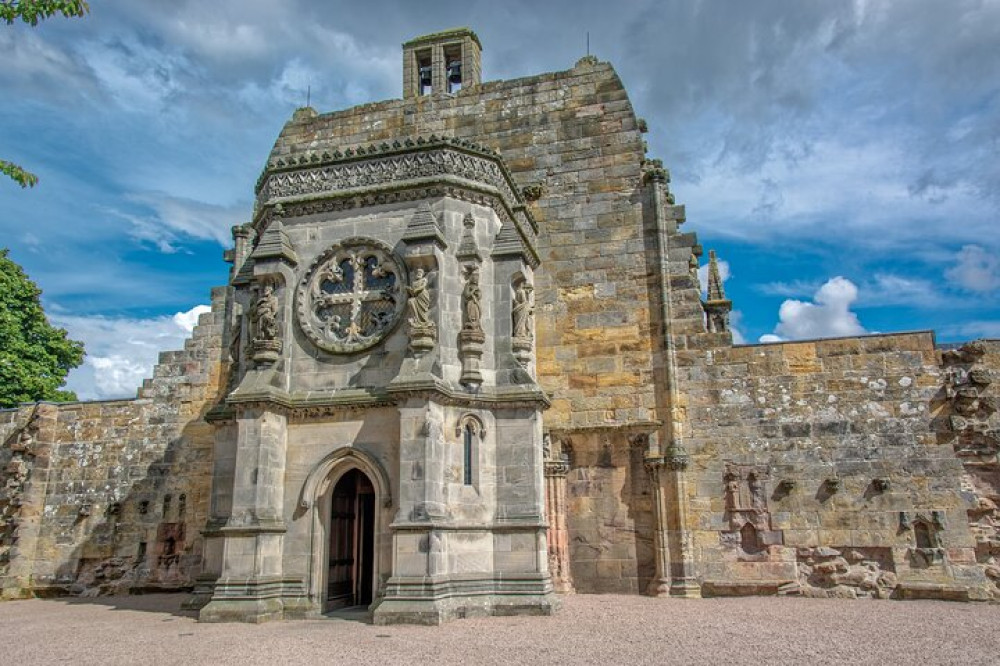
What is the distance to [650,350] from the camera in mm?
15086

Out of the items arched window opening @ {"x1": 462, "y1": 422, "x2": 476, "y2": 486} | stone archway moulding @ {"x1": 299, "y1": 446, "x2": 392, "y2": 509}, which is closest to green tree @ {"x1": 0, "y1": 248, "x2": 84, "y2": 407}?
stone archway moulding @ {"x1": 299, "y1": 446, "x2": 392, "y2": 509}

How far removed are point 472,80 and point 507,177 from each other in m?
4.93

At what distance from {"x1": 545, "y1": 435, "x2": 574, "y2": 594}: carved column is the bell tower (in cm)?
903

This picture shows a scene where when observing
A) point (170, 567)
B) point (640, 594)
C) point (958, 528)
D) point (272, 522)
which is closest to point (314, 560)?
point (272, 522)

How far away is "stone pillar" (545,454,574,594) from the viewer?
14133 mm

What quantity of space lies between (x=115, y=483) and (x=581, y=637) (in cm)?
1263

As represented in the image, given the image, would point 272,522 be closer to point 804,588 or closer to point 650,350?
point 650,350

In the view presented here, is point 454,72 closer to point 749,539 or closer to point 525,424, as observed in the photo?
point 525,424

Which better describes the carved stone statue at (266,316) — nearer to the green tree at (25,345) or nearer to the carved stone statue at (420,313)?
the carved stone statue at (420,313)

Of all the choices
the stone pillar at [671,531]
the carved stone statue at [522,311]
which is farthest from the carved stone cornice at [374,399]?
the stone pillar at [671,531]

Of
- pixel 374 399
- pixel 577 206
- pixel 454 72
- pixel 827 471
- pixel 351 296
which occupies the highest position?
pixel 454 72

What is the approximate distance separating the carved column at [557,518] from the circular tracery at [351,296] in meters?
4.23

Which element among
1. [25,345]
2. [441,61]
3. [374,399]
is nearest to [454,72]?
[441,61]

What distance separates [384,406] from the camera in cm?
1199
